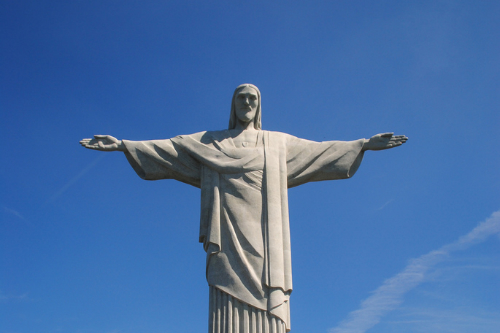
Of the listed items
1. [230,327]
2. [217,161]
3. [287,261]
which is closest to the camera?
[230,327]

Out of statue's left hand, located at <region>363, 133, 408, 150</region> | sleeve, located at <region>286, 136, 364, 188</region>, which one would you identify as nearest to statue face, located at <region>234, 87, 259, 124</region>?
sleeve, located at <region>286, 136, 364, 188</region>

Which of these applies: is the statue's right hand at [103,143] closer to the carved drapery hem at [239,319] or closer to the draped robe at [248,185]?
the draped robe at [248,185]

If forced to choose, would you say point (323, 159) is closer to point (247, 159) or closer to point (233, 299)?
point (247, 159)

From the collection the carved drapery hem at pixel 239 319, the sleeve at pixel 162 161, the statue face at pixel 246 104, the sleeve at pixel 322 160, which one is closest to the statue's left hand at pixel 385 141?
the sleeve at pixel 322 160

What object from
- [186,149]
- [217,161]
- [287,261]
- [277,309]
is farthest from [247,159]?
[277,309]

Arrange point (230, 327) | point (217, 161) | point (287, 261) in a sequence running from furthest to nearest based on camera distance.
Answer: point (217, 161)
point (287, 261)
point (230, 327)

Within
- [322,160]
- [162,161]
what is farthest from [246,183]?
[162,161]
